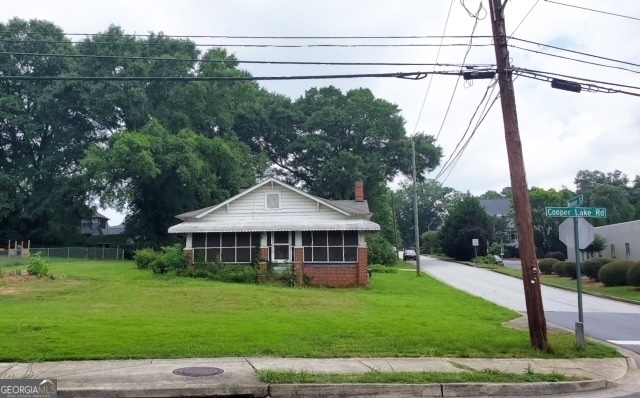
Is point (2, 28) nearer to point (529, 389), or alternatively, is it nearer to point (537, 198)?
point (529, 389)

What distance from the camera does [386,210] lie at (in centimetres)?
6344

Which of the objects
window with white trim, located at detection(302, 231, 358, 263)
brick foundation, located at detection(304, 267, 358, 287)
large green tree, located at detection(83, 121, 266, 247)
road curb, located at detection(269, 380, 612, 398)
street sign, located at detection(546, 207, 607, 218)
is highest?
large green tree, located at detection(83, 121, 266, 247)

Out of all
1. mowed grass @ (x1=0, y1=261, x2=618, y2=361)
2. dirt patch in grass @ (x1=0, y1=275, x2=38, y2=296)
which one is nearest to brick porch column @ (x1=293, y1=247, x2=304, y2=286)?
mowed grass @ (x1=0, y1=261, x2=618, y2=361)

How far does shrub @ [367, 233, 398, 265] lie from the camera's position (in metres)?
51.0

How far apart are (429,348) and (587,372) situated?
9.37 ft

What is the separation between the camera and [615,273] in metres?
32.1

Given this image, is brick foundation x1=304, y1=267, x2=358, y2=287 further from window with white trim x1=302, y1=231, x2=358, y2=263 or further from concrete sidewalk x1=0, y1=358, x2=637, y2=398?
concrete sidewalk x1=0, y1=358, x2=637, y2=398

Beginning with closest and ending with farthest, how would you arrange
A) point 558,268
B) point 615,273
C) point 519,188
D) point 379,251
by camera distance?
point 519,188 → point 615,273 → point 558,268 → point 379,251

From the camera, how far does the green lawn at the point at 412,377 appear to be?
28.6 ft

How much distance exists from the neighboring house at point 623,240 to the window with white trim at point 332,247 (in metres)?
23.9

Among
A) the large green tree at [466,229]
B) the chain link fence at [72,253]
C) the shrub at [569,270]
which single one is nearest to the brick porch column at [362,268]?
the shrub at [569,270]

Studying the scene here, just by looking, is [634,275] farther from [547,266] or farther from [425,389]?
[425,389]

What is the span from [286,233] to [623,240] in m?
28.2

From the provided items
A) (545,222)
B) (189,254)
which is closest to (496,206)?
(545,222)
